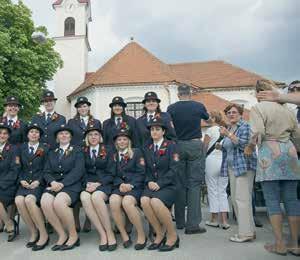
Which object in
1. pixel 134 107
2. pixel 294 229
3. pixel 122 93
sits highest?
pixel 122 93

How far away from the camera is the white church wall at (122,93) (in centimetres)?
2567

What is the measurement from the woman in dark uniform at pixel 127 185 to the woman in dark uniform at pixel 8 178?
1.57 m

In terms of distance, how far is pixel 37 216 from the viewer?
4.89 m

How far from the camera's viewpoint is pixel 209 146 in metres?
6.18

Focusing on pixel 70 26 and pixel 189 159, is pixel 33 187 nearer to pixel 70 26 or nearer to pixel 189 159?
pixel 189 159

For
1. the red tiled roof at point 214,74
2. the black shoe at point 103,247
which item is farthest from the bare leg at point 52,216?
the red tiled roof at point 214,74

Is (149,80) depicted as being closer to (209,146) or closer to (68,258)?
(209,146)

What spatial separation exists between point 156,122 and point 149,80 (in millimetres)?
21333

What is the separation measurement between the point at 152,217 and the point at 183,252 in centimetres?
57

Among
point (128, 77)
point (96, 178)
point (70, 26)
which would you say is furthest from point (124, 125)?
point (70, 26)

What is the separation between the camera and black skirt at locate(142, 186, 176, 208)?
15.2 ft

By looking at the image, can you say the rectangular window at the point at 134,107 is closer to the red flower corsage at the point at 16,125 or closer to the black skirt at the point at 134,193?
the red flower corsage at the point at 16,125

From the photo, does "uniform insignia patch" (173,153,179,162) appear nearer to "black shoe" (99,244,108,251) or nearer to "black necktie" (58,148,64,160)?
"black shoe" (99,244,108,251)

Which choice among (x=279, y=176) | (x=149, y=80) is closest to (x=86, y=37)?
(x=149, y=80)
